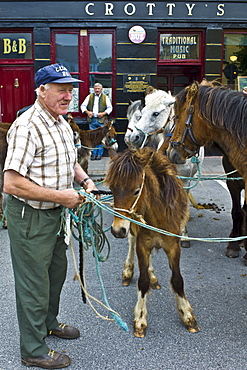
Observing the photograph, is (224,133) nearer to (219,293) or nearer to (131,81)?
(219,293)

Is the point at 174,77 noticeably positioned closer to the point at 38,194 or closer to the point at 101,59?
the point at 101,59

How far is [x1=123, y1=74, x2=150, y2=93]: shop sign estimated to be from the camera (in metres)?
12.3

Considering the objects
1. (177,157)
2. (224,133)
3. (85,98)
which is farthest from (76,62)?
(224,133)

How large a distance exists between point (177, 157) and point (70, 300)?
203 centimetres

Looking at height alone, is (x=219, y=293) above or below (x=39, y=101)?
below

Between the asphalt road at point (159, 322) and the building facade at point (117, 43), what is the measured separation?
828 cm

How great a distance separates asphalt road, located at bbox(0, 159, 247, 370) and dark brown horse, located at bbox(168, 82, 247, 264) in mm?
1422

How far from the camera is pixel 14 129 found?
2.76 metres

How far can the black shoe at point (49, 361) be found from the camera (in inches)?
120

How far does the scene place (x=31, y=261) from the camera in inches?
114

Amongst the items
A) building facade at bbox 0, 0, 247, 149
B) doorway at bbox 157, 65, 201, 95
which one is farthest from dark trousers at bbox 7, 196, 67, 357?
doorway at bbox 157, 65, 201, 95

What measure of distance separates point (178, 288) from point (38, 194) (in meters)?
1.74

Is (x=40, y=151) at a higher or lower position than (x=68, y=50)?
lower

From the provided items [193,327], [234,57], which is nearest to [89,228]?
[193,327]
